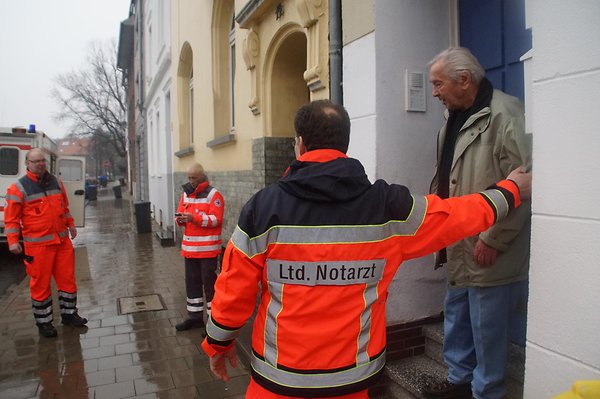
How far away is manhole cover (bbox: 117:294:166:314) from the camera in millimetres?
6457

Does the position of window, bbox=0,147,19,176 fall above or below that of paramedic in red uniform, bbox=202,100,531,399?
above

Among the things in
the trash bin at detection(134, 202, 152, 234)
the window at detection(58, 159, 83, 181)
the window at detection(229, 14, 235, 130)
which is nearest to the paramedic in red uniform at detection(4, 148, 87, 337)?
the window at detection(229, 14, 235, 130)

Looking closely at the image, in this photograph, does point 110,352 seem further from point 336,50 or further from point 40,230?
point 336,50

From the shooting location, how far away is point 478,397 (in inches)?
107

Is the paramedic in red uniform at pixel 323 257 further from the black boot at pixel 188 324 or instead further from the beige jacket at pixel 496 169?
the black boot at pixel 188 324

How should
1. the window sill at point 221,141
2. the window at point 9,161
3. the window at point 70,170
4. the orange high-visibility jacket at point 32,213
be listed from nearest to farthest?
the orange high-visibility jacket at point 32,213
the window sill at point 221,141
the window at point 9,161
the window at point 70,170

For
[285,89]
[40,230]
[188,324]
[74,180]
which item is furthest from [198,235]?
[74,180]

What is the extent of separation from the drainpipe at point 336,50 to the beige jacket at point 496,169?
1.63 meters

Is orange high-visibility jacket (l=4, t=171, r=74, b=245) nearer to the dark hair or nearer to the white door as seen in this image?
the dark hair

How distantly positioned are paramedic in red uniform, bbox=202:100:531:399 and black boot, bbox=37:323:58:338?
414 centimetres

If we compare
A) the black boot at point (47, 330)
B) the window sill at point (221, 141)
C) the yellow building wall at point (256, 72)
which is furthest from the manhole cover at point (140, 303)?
the window sill at point (221, 141)

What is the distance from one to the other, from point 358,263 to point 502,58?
2.09m

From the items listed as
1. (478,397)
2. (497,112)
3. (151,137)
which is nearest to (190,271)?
(478,397)

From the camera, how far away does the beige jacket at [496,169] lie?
8.21 feet
